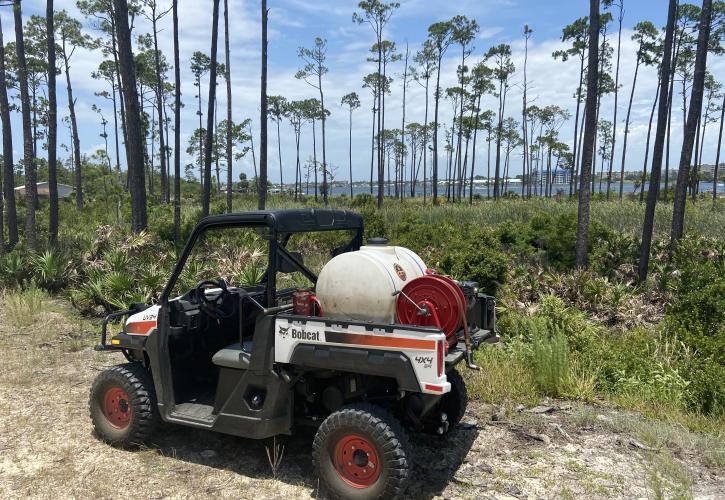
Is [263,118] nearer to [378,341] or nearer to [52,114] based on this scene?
[52,114]

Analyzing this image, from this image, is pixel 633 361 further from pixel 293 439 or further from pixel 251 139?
pixel 251 139

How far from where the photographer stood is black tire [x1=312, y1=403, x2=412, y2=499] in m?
3.57

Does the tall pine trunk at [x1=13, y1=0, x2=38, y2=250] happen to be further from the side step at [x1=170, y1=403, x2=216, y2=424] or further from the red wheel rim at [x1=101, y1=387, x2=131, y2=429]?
the side step at [x1=170, y1=403, x2=216, y2=424]

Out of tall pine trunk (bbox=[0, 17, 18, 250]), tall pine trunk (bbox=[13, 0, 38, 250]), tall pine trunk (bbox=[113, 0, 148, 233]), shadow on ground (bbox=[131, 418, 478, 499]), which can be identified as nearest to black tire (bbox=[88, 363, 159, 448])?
shadow on ground (bbox=[131, 418, 478, 499])

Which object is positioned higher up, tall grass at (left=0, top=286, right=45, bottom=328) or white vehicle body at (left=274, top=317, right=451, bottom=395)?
white vehicle body at (left=274, top=317, right=451, bottom=395)

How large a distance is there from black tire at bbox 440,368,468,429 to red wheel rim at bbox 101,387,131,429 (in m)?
2.80

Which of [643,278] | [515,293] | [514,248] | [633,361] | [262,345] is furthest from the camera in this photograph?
[514,248]

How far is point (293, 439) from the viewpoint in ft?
16.1

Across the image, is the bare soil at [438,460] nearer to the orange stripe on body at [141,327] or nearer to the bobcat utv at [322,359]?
the bobcat utv at [322,359]

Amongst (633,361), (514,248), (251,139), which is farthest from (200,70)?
(633,361)

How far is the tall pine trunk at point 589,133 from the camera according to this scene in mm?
11773

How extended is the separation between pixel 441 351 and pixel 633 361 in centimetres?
440

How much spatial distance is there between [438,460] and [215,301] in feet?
7.72

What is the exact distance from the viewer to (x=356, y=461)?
3.77 meters
